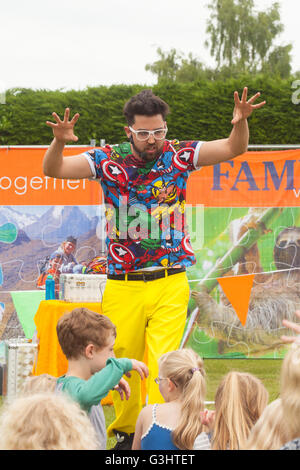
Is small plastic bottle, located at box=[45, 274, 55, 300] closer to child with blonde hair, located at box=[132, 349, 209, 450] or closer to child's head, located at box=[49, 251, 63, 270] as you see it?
child's head, located at box=[49, 251, 63, 270]

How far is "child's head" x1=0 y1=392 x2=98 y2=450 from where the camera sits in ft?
5.94

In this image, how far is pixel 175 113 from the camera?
8234mm

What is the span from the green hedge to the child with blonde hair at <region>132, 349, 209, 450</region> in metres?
5.28

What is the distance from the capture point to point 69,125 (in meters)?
3.42

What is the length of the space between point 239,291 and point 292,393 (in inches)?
193

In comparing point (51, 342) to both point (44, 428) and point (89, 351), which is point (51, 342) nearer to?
point (89, 351)

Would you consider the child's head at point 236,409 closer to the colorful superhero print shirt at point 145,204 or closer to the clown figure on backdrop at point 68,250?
the colorful superhero print shirt at point 145,204

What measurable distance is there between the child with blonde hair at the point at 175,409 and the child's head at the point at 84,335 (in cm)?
29

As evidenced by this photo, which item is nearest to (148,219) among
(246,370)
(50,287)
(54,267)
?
(50,287)

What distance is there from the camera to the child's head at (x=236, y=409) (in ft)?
8.34

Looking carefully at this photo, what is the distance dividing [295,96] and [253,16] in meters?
31.3

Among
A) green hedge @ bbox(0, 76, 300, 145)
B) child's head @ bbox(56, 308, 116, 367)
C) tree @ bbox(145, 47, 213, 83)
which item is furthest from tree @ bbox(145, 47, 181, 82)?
child's head @ bbox(56, 308, 116, 367)

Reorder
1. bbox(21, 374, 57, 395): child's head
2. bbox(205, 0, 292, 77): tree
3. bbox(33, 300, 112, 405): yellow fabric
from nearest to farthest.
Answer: bbox(21, 374, 57, 395): child's head < bbox(33, 300, 112, 405): yellow fabric < bbox(205, 0, 292, 77): tree

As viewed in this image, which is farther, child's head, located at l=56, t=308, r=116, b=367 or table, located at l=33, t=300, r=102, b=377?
table, located at l=33, t=300, r=102, b=377
